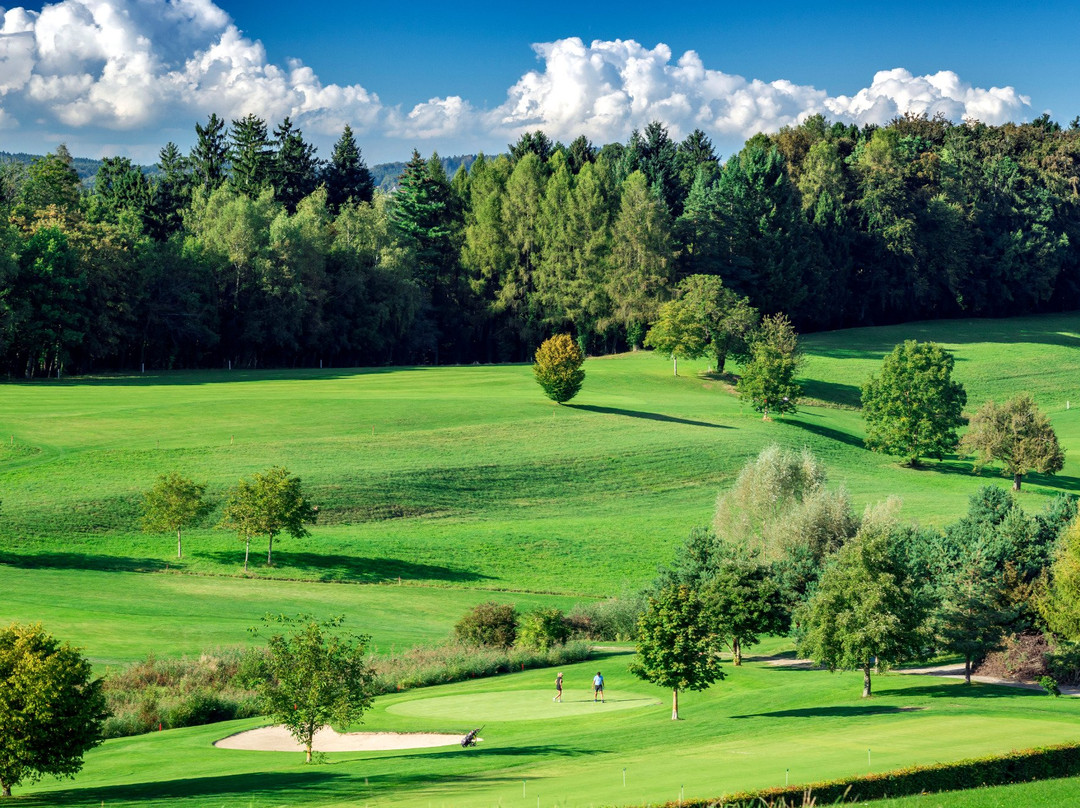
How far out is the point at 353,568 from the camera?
194 ft

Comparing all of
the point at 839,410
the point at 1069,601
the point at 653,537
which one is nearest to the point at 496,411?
the point at 653,537

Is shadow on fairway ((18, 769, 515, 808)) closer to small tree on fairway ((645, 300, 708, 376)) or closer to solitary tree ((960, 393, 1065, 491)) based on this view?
solitary tree ((960, 393, 1065, 491))

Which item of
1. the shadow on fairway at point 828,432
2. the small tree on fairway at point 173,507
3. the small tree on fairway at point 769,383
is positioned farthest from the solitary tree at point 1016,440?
the small tree on fairway at point 173,507

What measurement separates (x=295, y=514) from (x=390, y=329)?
62.6 m

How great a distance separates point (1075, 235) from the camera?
148500 mm

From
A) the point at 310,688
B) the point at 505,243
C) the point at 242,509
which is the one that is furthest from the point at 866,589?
the point at 505,243

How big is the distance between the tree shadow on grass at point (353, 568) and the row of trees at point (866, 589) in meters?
13.3

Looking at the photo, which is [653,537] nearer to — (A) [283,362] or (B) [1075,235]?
(A) [283,362]

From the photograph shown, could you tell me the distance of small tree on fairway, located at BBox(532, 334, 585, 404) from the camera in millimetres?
90000

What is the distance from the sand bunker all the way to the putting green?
7.90ft

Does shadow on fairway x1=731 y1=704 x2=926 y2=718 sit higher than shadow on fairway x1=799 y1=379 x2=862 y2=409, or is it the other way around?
shadow on fairway x1=799 y1=379 x2=862 y2=409

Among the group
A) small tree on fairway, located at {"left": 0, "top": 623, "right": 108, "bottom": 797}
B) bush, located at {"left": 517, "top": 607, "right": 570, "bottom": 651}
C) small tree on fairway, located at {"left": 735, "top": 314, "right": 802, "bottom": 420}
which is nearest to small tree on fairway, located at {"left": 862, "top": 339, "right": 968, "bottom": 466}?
small tree on fairway, located at {"left": 735, "top": 314, "right": 802, "bottom": 420}

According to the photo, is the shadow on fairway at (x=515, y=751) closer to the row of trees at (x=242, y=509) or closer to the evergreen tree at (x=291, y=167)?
the row of trees at (x=242, y=509)

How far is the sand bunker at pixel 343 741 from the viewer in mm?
32594
